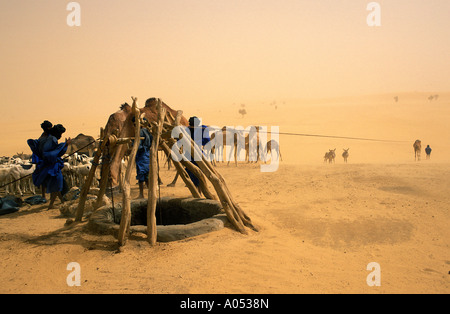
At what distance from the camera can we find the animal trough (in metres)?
5.38

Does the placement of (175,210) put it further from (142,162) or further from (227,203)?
(142,162)

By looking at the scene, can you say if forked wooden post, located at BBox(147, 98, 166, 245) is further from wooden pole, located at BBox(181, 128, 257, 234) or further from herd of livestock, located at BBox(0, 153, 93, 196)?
herd of livestock, located at BBox(0, 153, 93, 196)

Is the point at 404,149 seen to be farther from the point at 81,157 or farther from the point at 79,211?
the point at 79,211

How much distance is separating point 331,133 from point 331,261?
22.7 meters

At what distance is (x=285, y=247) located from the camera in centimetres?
531

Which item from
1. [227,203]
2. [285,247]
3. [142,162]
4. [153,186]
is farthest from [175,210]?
[285,247]

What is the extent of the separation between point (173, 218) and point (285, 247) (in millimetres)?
2688

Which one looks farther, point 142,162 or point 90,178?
point 142,162

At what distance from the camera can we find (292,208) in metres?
7.82

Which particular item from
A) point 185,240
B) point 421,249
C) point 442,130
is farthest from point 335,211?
point 442,130

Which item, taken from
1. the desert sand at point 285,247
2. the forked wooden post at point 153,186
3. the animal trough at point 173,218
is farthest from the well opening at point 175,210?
the forked wooden post at point 153,186

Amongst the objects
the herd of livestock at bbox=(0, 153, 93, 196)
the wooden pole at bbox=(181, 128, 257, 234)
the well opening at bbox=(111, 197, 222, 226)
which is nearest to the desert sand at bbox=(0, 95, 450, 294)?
the wooden pole at bbox=(181, 128, 257, 234)

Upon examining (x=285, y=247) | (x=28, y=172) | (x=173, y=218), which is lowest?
(x=285, y=247)

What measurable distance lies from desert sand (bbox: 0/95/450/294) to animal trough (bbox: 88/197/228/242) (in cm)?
14
